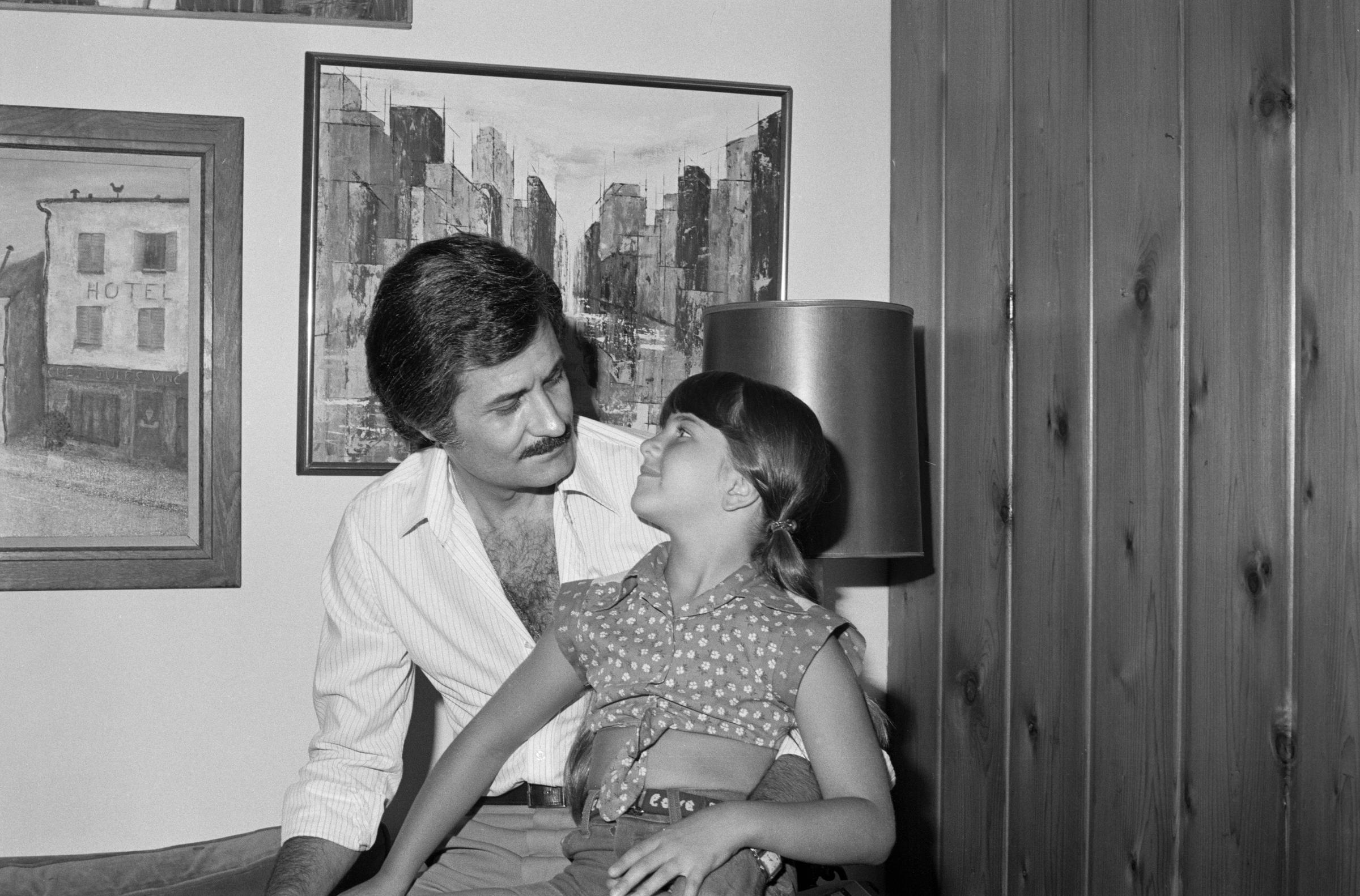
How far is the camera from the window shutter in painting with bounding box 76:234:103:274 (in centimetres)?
236

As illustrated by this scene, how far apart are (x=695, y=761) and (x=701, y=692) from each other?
0.26 feet

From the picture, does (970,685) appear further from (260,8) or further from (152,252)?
(260,8)

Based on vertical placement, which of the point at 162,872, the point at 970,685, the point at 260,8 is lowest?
the point at 162,872

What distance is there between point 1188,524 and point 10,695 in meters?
2.13

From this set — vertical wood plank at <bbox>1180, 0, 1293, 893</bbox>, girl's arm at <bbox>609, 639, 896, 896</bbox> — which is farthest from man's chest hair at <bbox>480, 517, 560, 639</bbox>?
vertical wood plank at <bbox>1180, 0, 1293, 893</bbox>

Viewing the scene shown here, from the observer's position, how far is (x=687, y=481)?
4.99ft

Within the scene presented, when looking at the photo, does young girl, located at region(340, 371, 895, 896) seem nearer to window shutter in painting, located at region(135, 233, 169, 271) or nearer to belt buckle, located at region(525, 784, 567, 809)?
belt buckle, located at region(525, 784, 567, 809)

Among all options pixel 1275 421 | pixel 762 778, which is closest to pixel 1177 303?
pixel 1275 421

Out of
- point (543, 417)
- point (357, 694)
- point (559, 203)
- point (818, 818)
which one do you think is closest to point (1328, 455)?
point (818, 818)

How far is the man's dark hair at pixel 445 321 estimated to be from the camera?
68.5 inches

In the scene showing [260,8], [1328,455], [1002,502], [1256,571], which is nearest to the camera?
[1328,455]

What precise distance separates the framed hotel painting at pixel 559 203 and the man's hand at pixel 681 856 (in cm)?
138

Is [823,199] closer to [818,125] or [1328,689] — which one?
[818,125]

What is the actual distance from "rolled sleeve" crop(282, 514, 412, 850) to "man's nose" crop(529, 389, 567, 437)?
338 millimetres
